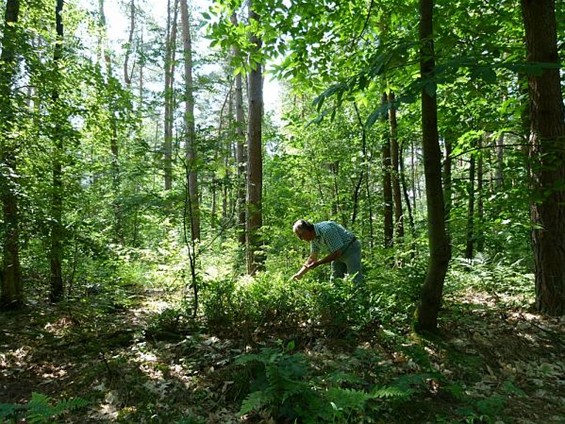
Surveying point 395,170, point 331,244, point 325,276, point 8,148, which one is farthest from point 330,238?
point 395,170

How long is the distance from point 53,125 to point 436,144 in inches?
216

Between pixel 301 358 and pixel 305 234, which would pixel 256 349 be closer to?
pixel 301 358

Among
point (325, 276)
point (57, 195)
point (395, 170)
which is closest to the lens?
point (57, 195)

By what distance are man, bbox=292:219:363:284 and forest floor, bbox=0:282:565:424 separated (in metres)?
1.28

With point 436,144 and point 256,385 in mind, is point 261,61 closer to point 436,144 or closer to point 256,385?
point 436,144

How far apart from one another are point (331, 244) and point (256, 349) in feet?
6.66

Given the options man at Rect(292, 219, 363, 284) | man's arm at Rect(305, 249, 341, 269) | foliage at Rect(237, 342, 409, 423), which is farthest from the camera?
man at Rect(292, 219, 363, 284)

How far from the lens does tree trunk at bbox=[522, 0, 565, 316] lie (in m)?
4.20

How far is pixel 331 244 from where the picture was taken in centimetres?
581

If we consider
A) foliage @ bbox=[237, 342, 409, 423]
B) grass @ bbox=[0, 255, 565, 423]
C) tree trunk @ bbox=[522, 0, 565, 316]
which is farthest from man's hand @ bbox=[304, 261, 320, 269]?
tree trunk @ bbox=[522, 0, 565, 316]

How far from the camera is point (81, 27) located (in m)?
8.84

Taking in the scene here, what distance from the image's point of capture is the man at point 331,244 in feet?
19.0

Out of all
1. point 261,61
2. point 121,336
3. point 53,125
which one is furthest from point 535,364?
point 53,125

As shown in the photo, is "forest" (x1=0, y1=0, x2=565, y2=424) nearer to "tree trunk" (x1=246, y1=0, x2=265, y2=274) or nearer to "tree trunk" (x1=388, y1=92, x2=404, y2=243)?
"tree trunk" (x1=246, y1=0, x2=265, y2=274)
